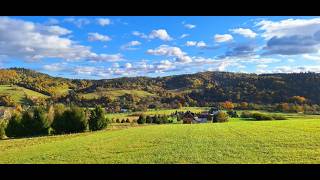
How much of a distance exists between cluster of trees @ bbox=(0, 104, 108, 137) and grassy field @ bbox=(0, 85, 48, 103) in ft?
1.00

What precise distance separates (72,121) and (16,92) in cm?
132

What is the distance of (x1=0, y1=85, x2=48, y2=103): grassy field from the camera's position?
7.72 m

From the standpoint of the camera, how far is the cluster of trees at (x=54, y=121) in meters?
7.50

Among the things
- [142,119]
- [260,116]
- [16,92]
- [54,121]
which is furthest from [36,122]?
[260,116]

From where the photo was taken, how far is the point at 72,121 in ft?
24.8

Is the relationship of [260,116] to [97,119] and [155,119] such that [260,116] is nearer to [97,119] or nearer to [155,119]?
[155,119]

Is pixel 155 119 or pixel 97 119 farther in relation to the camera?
pixel 155 119

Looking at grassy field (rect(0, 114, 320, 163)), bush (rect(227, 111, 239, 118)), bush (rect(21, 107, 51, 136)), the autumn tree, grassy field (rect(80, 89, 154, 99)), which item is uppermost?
grassy field (rect(80, 89, 154, 99))

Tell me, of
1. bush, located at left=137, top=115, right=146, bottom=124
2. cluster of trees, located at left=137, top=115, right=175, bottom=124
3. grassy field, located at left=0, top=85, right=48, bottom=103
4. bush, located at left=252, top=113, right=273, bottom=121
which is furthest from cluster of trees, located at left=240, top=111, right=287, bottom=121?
grassy field, located at left=0, top=85, right=48, bottom=103

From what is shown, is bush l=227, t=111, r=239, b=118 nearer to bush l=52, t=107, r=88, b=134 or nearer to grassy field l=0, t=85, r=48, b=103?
bush l=52, t=107, r=88, b=134

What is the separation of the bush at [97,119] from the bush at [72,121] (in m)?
0.13

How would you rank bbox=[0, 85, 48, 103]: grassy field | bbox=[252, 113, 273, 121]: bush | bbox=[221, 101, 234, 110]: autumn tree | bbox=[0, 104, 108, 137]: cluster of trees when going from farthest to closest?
1. bbox=[0, 85, 48, 103]: grassy field
2. bbox=[221, 101, 234, 110]: autumn tree
3. bbox=[0, 104, 108, 137]: cluster of trees
4. bbox=[252, 113, 273, 121]: bush

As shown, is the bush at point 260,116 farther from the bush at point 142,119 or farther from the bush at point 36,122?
the bush at point 36,122
